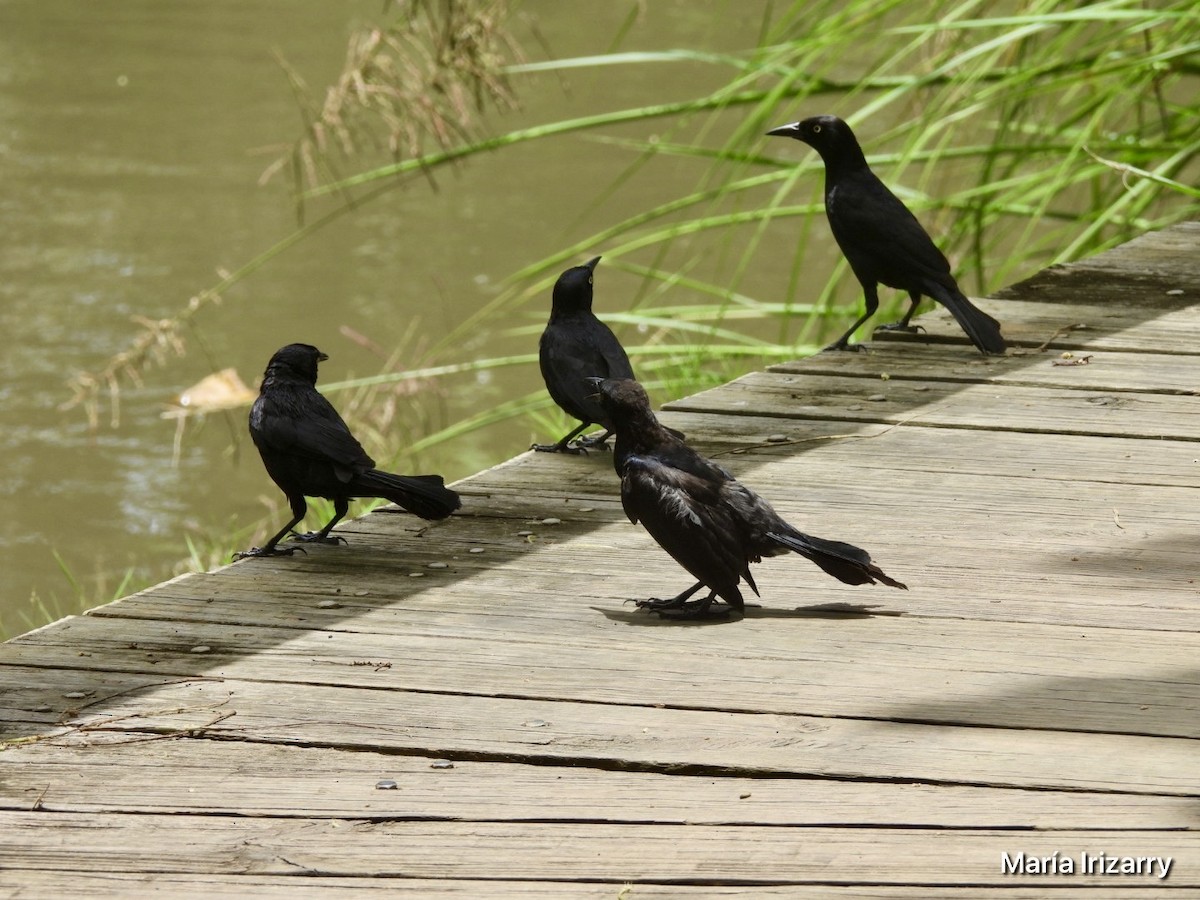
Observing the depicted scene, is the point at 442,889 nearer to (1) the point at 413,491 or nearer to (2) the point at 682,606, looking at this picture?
(2) the point at 682,606

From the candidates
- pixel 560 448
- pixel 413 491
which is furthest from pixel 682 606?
pixel 560 448

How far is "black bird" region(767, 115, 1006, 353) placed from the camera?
4.05 meters

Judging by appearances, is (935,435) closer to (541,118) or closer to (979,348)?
(979,348)

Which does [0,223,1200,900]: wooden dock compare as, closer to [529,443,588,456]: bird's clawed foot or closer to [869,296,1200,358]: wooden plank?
[529,443,588,456]: bird's clawed foot

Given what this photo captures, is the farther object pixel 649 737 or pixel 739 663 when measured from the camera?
pixel 739 663

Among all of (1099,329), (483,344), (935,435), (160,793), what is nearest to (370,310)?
(483,344)

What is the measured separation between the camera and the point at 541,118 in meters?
11.3

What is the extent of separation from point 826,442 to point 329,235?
6.99 m

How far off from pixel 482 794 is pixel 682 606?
2.09 feet

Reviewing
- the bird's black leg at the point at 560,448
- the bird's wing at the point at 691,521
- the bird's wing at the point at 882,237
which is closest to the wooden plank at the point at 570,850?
the bird's wing at the point at 691,521

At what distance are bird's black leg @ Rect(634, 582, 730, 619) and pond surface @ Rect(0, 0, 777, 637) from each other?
2.80 metres

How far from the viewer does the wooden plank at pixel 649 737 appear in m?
1.96

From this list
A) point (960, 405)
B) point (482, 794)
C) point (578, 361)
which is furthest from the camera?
point (960, 405)

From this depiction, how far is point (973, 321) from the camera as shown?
4.01m
